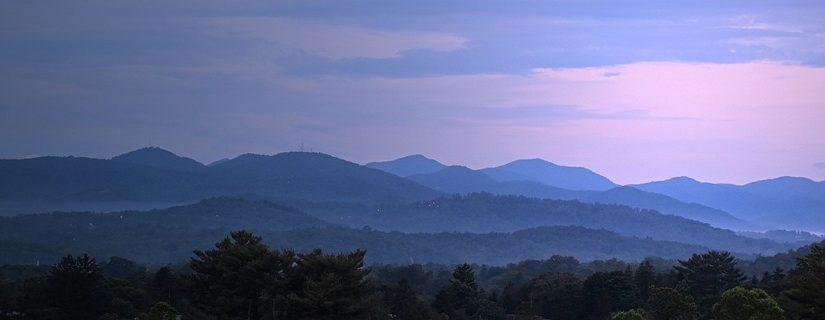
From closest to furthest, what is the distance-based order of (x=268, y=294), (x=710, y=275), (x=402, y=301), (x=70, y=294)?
1. (x=268, y=294)
2. (x=70, y=294)
3. (x=402, y=301)
4. (x=710, y=275)

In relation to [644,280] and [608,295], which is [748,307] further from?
[644,280]

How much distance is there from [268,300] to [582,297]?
27.7 metres

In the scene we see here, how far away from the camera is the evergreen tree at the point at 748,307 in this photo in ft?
123

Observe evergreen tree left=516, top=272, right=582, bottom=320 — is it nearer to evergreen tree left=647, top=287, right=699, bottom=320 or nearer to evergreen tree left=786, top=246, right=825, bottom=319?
evergreen tree left=647, top=287, right=699, bottom=320

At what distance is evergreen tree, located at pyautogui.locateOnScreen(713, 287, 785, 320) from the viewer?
37.5 metres

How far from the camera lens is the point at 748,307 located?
124 feet

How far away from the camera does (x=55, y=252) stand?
166625 millimetres

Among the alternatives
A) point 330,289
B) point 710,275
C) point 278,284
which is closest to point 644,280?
point 710,275

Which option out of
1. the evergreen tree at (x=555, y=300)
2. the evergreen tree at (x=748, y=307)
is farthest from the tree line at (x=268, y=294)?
the evergreen tree at (x=555, y=300)

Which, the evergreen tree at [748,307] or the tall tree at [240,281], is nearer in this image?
the evergreen tree at [748,307]

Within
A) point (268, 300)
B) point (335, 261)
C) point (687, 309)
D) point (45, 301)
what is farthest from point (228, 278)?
point (687, 309)

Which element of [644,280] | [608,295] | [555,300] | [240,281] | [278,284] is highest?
[644,280]

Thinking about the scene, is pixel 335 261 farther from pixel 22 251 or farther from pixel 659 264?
pixel 22 251

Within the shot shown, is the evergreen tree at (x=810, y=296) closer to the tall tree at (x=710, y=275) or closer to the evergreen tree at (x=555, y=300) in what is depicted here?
the tall tree at (x=710, y=275)
